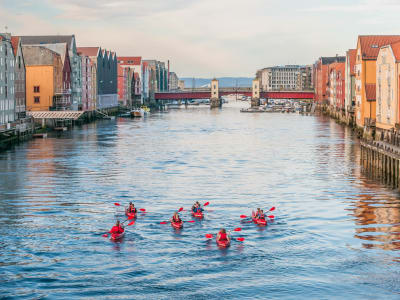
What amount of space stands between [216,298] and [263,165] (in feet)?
148

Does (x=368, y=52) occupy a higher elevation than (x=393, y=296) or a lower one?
higher

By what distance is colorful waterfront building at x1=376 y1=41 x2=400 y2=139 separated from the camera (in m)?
80.8

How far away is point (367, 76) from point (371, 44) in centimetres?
711

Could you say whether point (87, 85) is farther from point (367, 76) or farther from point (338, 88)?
point (367, 76)

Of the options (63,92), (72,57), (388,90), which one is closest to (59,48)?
(72,57)

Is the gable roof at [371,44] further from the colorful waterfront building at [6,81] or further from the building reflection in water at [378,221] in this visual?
the building reflection in water at [378,221]

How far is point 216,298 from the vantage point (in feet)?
95.2

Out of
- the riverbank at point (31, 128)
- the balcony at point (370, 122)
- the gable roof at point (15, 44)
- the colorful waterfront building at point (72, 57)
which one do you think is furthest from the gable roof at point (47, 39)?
the balcony at point (370, 122)

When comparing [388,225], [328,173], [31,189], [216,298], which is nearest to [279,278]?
[216,298]

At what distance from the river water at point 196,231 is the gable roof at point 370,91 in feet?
87.5

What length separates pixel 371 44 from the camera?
11369 cm

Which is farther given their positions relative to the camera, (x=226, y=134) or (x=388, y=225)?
(x=226, y=134)

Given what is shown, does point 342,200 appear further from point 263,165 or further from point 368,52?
point 368,52

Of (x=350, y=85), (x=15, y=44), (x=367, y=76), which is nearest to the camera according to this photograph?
(x=367, y=76)
